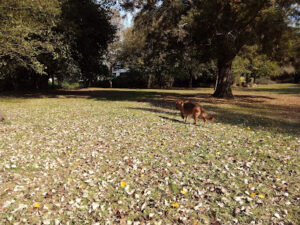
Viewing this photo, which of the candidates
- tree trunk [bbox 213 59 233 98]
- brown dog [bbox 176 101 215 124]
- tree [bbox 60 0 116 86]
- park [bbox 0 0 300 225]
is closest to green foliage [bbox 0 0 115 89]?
tree [bbox 60 0 116 86]

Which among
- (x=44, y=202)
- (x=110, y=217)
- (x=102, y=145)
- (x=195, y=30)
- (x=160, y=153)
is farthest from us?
(x=195, y=30)

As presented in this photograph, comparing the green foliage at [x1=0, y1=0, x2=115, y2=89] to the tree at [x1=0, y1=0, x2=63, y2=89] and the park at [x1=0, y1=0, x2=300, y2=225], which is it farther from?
the park at [x1=0, y1=0, x2=300, y2=225]

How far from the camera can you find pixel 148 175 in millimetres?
6656

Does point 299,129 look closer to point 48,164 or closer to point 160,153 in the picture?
point 160,153

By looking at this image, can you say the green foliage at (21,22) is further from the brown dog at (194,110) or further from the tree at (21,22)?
the brown dog at (194,110)

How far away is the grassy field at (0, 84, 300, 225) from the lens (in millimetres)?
4867

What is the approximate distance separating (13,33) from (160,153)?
57.2 feet

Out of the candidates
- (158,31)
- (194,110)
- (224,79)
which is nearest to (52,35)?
(158,31)

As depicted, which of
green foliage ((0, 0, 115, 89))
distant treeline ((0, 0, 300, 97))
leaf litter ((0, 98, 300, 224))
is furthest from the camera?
distant treeline ((0, 0, 300, 97))

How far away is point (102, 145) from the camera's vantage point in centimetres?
923

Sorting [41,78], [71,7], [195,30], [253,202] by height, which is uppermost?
[71,7]

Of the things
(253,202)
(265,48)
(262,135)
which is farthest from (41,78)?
(253,202)

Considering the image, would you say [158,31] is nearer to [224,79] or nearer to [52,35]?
[224,79]

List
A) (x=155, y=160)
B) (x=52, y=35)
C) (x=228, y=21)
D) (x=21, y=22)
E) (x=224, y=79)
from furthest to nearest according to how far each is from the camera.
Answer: (x=224, y=79)
(x=52, y=35)
(x=228, y=21)
(x=21, y=22)
(x=155, y=160)
